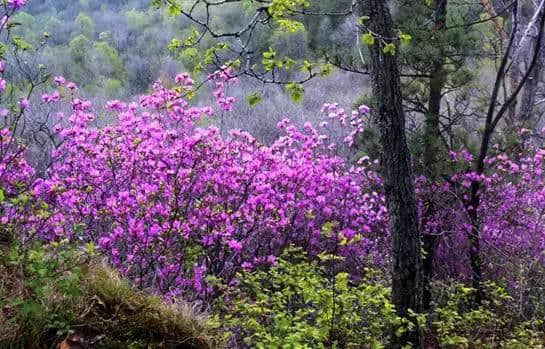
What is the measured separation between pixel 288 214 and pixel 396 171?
7.66 feet

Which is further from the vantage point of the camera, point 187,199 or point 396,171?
point 187,199

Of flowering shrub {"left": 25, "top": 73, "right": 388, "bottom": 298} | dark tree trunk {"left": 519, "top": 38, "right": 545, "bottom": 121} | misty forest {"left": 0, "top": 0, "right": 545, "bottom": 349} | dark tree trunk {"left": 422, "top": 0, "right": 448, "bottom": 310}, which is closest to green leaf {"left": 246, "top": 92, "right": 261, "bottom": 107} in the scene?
misty forest {"left": 0, "top": 0, "right": 545, "bottom": 349}

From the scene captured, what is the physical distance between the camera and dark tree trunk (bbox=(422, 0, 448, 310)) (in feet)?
18.6

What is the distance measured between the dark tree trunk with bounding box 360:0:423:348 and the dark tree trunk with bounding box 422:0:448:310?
1.72 m

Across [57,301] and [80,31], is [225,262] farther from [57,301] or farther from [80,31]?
[80,31]

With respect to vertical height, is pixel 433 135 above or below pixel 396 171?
above

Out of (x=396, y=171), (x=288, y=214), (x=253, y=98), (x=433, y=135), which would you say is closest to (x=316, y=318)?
(x=396, y=171)

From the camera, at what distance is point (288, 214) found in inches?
233

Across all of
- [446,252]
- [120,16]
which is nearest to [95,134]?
[446,252]

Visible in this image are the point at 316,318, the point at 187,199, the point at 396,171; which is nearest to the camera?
the point at 316,318

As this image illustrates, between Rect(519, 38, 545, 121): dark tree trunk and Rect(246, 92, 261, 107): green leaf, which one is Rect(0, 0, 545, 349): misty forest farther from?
Rect(519, 38, 545, 121): dark tree trunk

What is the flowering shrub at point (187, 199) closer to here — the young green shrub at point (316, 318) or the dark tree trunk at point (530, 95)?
the young green shrub at point (316, 318)

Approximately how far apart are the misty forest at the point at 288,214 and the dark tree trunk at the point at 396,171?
1 centimetres

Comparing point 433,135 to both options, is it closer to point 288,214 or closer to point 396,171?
point 288,214
